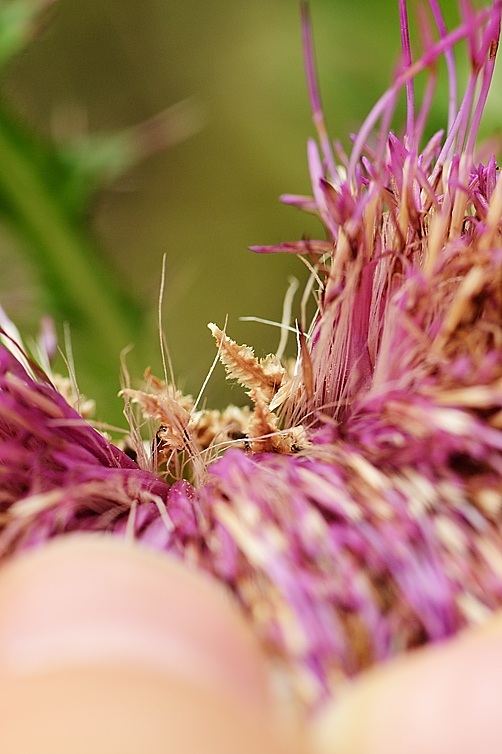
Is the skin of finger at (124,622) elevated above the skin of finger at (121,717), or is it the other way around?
the skin of finger at (124,622)

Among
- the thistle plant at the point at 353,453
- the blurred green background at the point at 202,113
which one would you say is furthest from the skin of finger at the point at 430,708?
the blurred green background at the point at 202,113

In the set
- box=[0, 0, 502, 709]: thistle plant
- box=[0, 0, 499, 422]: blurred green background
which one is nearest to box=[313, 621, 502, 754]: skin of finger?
box=[0, 0, 502, 709]: thistle plant

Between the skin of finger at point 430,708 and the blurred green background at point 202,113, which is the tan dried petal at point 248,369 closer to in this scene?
the skin of finger at point 430,708

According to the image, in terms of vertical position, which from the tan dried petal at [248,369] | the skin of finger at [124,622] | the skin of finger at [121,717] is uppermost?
the tan dried petal at [248,369]

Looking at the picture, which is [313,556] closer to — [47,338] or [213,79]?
[47,338]

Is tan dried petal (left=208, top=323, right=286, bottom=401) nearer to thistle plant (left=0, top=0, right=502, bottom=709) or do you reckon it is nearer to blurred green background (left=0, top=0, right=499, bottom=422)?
thistle plant (left=0, top=0, right=502, bottom=709)

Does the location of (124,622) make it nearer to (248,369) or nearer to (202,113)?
(248,369)
